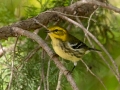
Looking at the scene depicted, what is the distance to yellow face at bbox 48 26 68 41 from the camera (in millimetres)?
1862

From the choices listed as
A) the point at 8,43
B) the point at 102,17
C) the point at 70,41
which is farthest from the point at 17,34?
the point at 102,17

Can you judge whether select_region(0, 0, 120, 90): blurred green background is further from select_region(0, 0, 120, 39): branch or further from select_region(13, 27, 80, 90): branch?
select_region(13, 27, 80, 90): branch

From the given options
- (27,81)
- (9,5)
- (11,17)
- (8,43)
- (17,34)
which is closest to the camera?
(17,34)

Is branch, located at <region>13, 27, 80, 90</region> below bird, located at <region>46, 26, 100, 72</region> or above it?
above

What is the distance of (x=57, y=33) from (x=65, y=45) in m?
0.11

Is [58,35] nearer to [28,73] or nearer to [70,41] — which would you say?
[70,41]

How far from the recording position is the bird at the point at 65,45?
6.24 feet

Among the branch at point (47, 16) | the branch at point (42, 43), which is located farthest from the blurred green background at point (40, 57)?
the branch at point (42, 43)

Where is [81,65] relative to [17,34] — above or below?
below

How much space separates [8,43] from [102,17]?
745 mm

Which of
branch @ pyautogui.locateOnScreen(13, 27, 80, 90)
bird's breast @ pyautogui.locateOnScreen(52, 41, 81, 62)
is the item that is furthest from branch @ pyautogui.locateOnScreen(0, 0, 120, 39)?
bird's breast @ pyautogui.locateOnScreen(52, 41, 81, 62)

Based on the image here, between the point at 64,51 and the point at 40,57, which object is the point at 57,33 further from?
the point at 40,57

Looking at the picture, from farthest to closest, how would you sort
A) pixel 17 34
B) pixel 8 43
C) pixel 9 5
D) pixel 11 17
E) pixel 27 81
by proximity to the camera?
pixel 8 43
pixel 11 17
pixel 9 5
pixel 27 81
pixel 17 34

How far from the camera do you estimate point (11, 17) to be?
2197 millimetres
